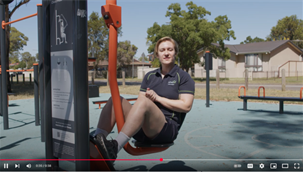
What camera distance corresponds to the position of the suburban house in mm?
→ 34562

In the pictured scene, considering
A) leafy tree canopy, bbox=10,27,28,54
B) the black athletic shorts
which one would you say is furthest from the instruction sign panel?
leafy tree canopy, bbox=10,27,28,54

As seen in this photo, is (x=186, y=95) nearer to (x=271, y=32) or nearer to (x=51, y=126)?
(x=51, y=126)

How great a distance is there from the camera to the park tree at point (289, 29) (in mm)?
50656

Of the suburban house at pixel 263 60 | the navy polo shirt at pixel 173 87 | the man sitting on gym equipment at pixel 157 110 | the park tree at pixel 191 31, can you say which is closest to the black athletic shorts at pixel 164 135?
the man sitting on gym equipment at pixel 157 110

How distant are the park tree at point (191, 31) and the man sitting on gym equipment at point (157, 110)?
23.7 meters

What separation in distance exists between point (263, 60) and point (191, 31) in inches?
536

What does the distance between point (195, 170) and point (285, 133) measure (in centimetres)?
290

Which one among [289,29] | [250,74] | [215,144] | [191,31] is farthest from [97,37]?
[289,29]

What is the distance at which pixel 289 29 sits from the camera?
2098 inches

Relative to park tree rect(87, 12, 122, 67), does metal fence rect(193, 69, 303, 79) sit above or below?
below

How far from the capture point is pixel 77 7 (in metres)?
1.73

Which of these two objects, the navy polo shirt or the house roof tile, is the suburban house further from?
the navy polo shirt

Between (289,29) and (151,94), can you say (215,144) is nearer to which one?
(151,94)

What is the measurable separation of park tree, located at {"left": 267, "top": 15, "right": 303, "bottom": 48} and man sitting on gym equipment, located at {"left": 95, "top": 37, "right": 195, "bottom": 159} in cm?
5356
